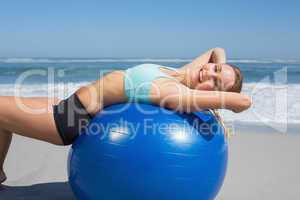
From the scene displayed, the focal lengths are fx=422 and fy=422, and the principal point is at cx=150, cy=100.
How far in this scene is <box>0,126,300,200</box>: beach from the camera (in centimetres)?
392

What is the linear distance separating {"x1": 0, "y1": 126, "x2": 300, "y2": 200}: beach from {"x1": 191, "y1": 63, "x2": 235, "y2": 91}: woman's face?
1.19 meters

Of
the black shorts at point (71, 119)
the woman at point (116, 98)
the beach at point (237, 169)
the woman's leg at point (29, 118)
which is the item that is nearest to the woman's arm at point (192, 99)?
the woman at point (116, 98)

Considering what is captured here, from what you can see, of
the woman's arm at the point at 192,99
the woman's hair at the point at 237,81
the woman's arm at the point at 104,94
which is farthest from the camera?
the woman's hair at the point at 237,81

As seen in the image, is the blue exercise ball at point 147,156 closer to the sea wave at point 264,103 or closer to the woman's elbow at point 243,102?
the woman's elbow at point 243,102

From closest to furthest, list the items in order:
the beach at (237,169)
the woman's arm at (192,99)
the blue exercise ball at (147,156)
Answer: the blue exercise ball at (147,156) → the woman's arm at (192,99) → the beach at (237,169)

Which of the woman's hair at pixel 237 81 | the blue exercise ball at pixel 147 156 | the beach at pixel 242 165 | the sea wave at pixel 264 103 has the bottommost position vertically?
the sea wave at pixel 264 103

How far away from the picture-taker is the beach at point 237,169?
3918 millimetres

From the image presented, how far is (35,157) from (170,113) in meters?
2.72

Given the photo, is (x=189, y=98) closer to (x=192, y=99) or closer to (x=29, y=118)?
(x=192, y=99)

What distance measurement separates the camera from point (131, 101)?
3.07 metres

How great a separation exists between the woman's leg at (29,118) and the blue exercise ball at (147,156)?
0.35m

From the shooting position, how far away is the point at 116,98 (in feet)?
10.2

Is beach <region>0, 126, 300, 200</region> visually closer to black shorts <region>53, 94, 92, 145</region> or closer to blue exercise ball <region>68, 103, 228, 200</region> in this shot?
black shorts <region>53, 94, 92, 145</region>

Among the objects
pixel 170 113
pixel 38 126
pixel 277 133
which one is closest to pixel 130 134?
pixel 170 113
